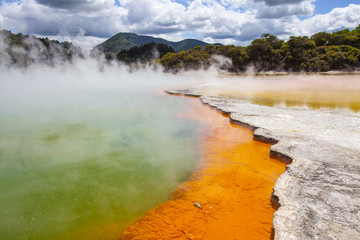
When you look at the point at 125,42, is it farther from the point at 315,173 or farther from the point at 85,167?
the point at 315,173

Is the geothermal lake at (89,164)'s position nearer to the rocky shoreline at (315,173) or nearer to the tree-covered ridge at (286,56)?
the rocky shoreline at (315,173)

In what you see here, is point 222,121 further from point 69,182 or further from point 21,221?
point 21,221

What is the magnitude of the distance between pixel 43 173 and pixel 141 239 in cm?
218

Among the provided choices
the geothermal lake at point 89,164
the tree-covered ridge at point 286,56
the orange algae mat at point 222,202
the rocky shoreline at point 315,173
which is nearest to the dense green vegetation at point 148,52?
the tree-covered ridge at point 286,56

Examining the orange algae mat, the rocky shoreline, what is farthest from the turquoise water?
the rocky shoreline

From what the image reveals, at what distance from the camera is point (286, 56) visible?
77.8ft

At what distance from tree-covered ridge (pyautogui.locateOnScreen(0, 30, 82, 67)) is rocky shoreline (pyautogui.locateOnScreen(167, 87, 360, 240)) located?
18477mm

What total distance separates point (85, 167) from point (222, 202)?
2322mm

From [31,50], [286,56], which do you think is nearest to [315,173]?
[31,50]

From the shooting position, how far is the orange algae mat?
256cm

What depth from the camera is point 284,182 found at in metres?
3.12

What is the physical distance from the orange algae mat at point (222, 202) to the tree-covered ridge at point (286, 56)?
67.5ft

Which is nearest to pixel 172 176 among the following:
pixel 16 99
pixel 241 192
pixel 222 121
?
pixel 241 192

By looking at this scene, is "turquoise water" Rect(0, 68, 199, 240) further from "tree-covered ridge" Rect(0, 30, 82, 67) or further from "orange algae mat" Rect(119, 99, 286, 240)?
"tree-covered ridge" Rect(0, 30, 82, 67)
